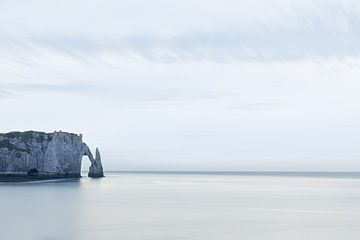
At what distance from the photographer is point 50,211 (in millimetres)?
54750

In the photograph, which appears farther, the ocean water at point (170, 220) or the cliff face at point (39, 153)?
the cliff face at point (39, 153)

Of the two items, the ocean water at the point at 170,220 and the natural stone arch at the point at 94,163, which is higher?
the natural stone arch at the point at 94,163

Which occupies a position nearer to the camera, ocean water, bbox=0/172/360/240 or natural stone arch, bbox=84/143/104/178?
ocean water, bbox=0/172/360/240

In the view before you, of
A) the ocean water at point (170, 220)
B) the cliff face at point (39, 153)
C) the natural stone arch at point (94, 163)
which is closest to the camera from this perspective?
the ocean water at point (170, 220)

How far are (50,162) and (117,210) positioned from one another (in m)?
64.8

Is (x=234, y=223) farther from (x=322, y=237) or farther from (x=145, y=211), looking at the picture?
(x=145, y=211)

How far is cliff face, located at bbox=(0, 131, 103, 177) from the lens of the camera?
11319cm

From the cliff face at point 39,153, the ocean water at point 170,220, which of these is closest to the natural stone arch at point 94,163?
the cliff face at point 39,153

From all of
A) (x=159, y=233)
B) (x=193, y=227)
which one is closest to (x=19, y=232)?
(x=159, y=233)

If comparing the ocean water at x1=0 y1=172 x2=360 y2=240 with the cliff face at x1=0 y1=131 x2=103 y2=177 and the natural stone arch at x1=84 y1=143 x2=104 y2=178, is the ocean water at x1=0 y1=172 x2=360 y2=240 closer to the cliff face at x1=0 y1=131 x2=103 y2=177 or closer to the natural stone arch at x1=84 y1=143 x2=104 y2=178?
A: the cliff face at x1=0 y1=131 x2=103 y2=177

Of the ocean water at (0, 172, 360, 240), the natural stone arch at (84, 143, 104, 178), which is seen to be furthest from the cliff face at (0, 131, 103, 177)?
the ocean water at (0, 172, 360, 240)

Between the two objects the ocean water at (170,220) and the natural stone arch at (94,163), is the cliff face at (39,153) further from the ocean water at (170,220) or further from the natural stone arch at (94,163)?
the ocean water at (170,220)

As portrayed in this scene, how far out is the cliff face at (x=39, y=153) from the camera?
113 meters

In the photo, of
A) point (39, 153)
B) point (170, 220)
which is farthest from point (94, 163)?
point (170, 220)
